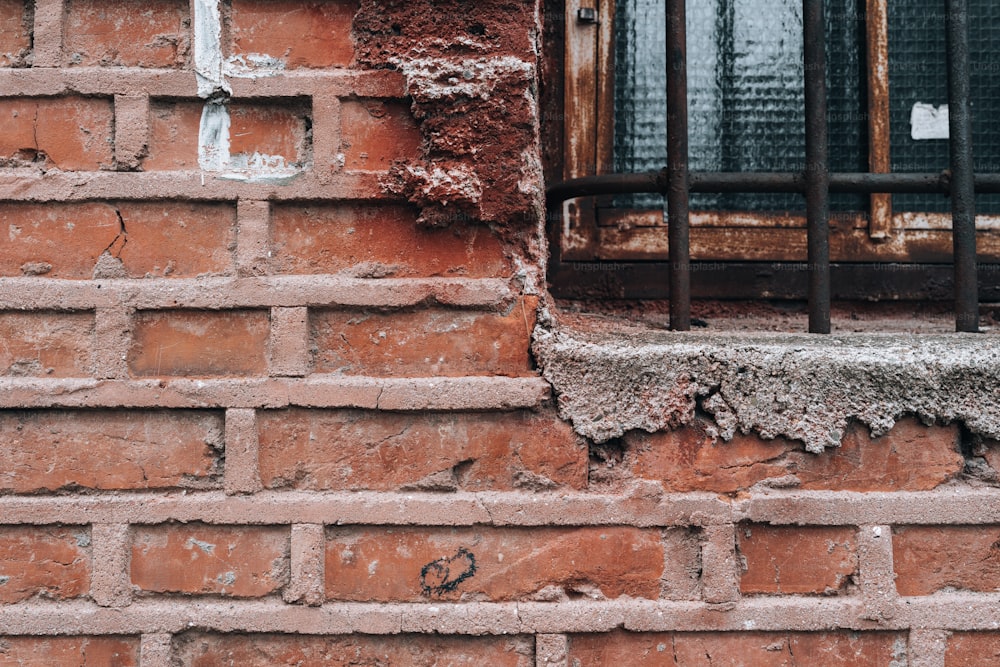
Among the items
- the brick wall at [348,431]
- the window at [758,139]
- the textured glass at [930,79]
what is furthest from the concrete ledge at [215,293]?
the textured glass at [930,79]

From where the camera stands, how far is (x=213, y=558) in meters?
1.53

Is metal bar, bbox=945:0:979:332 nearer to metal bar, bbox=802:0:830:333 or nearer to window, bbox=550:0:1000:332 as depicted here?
metal bar, bbox=802:0:830:333

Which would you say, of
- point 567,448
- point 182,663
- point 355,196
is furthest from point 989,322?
point 182,663

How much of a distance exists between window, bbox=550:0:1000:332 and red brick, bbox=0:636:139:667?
1.44m

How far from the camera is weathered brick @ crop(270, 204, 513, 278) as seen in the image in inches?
61.6

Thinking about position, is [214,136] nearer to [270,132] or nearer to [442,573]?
[270,132]

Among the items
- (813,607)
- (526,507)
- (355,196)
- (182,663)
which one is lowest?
(182,663)

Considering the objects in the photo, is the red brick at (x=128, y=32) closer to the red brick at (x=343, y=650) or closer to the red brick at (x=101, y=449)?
the red brick at (x=101, y=449)

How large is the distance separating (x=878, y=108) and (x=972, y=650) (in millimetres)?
1518

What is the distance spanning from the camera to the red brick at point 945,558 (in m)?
1.54

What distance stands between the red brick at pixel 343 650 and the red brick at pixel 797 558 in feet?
1.74

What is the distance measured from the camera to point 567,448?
1554 mm

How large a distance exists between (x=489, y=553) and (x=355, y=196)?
856 mm

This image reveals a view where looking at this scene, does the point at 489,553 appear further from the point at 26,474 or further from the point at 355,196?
the point at 26,474
